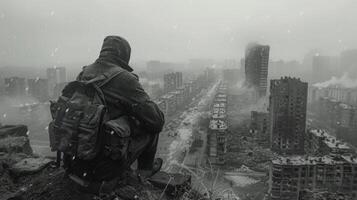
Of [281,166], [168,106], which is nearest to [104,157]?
[281,166]

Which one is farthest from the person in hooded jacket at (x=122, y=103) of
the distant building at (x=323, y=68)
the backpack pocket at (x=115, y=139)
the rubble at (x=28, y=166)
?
the distant building at (x=323, y=68)

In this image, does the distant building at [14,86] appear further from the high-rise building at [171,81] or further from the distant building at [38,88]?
the high-rise building at [171,81]

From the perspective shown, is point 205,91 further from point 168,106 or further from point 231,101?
point 168,106

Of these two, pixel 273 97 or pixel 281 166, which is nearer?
pixel 281 166

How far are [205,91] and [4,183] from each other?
174 ft

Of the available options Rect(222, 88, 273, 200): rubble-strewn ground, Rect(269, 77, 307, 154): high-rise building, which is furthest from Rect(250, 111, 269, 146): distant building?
Rect(269, 77, 307, 154): high-rise building

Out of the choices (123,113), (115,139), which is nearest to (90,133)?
(115,139)

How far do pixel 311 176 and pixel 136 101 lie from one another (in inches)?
594

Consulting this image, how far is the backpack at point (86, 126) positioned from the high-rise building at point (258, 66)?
1692 inches

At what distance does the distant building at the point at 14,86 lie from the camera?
94.1 feet

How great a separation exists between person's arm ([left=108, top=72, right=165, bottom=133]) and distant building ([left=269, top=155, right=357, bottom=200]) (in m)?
13.7

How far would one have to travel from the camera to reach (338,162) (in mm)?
15586

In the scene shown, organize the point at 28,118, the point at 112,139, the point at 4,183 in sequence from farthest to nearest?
the point at 28,118 → the point at 4,183 → the point at 112,139

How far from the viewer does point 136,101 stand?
85.4 inches
